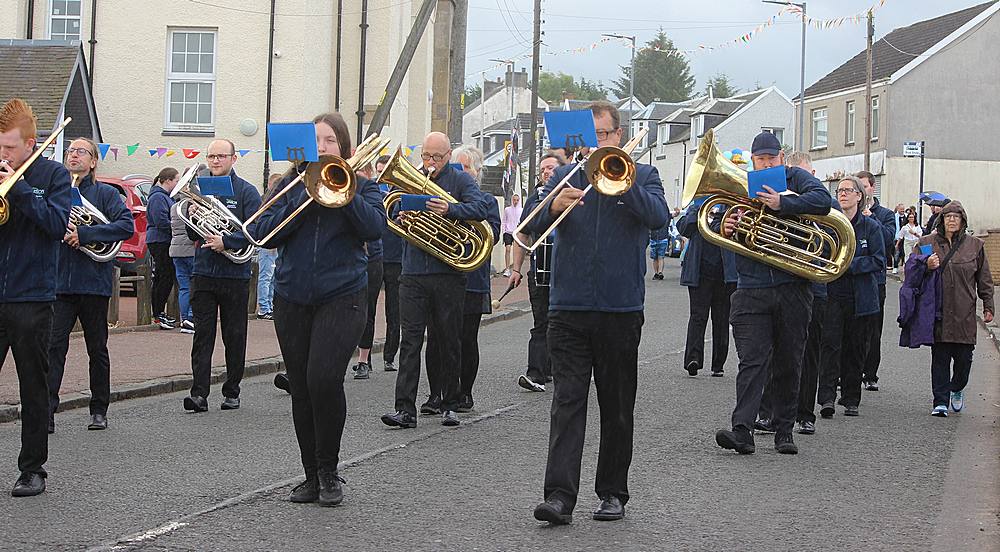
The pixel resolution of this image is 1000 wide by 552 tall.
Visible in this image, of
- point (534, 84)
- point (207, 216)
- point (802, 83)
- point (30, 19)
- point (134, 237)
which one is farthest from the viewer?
point (802, 83)

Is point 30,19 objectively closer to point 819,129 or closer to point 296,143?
point 296,143

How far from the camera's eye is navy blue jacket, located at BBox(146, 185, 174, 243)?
16.5 m

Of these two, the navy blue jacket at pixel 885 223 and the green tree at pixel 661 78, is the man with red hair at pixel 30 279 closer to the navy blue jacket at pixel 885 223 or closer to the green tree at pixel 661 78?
the navy blue jacket at pixel 885 223

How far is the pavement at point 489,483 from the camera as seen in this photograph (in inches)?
251

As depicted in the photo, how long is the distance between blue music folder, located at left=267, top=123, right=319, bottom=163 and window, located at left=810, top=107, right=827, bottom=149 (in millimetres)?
51259

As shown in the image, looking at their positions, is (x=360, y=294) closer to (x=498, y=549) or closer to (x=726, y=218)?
(x=498, y=549)

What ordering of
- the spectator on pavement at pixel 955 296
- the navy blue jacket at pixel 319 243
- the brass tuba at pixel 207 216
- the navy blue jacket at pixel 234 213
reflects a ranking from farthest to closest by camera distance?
the spectator on pavement at pixel 955 296, the navy blue jacket at pixel 234 213, the brass tuba at pixel 207 216, the navy blue jacket at pixel 319 243

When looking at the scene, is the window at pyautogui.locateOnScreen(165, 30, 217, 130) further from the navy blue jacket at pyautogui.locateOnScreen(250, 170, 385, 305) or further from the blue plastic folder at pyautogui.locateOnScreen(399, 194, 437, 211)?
the navy blue jacket at pyautogui.locateOnScreen(250, 170, 385, 305)

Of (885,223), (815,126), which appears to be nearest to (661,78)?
(815,126)

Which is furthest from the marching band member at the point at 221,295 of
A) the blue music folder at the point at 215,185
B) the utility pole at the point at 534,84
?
the utility pole at the point at 534,84

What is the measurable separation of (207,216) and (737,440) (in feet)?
14.0

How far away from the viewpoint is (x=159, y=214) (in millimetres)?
16656

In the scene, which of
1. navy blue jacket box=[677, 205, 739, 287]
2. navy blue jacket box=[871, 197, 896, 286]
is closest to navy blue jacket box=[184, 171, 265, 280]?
navy blue jacket box=[677, 205, 739, 287]

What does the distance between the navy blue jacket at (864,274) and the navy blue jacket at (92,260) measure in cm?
555
